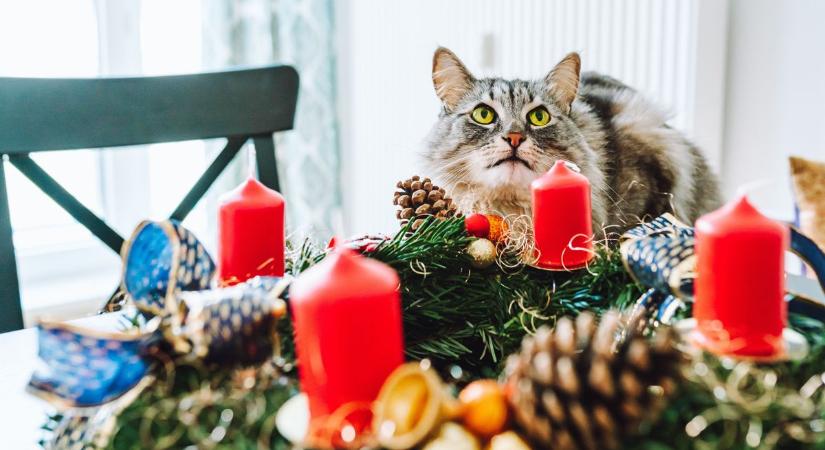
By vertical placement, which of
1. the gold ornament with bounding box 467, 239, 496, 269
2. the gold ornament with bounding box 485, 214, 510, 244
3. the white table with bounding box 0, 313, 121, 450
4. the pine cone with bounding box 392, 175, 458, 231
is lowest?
the white table with bounding box 0, 313, 121, 450

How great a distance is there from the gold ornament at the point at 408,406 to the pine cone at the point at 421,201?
0.37 metres

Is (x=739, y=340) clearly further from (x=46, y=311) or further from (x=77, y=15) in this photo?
(x=77, y=15)

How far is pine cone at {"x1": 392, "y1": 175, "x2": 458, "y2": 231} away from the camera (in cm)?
71

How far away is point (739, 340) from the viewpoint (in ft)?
1.27

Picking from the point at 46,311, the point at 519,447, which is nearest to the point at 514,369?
the point at 519,447

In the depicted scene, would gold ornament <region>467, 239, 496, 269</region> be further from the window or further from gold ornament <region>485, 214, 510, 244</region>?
the window

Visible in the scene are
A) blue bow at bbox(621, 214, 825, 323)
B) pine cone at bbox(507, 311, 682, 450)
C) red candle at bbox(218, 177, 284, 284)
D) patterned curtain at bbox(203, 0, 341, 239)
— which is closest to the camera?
pine cone at bbox(507, 311, 682, 450)

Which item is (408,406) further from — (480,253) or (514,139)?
(514,139)

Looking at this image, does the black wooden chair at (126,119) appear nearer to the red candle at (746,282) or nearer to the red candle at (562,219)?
the red candle at (562,219)

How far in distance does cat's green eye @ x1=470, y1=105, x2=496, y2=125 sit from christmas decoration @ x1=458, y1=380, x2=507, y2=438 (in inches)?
18.9

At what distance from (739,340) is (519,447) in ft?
0.50

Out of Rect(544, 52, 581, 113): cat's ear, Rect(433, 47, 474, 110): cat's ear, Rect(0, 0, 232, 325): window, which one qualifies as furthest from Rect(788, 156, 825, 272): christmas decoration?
Rect(0, 0, 232, 325): window

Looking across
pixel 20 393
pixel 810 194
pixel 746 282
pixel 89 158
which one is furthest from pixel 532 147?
pixel 89 158

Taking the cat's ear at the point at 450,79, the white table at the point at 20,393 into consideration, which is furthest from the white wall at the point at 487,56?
the white table at the point at 20,393
